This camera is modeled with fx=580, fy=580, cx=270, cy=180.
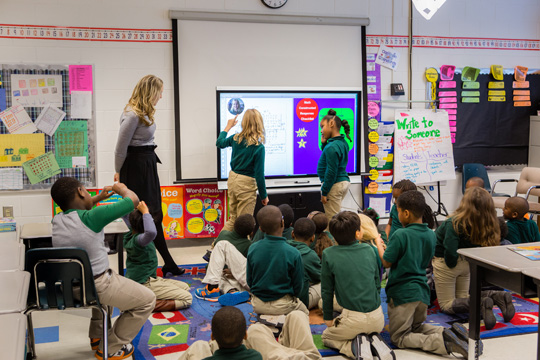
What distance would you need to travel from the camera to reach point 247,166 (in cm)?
497

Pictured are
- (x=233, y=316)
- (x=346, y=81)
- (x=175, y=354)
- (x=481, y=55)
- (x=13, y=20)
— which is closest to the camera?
(x=233, y=316)

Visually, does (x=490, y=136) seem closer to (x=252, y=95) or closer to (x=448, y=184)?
(x=448, y=184)

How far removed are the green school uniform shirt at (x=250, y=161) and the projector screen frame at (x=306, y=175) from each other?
771 mm

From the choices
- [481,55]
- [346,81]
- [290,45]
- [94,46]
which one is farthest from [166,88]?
[481,55]

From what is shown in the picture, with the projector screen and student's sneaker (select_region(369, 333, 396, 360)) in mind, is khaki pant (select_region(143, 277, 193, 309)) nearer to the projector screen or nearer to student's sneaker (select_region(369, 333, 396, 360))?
student's sneaker (select_region(369, 333, 396, 360))

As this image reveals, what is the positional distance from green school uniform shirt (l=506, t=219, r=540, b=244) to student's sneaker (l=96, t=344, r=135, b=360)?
2.70 m

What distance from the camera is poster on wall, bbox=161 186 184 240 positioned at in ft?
19.5

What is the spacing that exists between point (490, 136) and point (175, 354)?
5.08m

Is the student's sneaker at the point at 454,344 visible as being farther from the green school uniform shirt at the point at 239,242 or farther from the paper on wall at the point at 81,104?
the paper on wall at the point at 81,104

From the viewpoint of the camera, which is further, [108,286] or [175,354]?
[175,354]

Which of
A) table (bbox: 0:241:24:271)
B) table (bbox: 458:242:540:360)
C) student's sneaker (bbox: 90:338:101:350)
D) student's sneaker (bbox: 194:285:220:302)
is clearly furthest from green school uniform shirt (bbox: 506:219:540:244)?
table (bbox: 0:241:24:271)

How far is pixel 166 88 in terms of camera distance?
5.79m

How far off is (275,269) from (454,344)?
108 cm

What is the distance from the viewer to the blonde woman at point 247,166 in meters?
4.89
